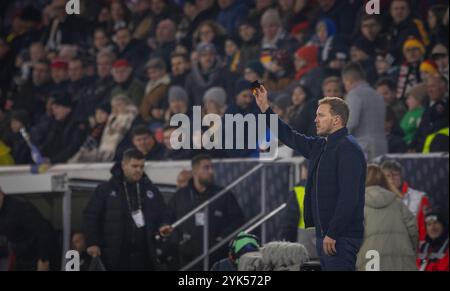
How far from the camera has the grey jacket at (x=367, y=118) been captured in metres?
8.55

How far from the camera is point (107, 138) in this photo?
A: 10.4 meters

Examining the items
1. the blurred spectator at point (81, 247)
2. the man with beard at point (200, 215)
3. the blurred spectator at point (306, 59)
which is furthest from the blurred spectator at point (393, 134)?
the blurred spectator at point (81, 247)

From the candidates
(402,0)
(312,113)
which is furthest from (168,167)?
(402,0)

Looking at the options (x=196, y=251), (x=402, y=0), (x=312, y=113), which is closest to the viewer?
(x=312, y=113)

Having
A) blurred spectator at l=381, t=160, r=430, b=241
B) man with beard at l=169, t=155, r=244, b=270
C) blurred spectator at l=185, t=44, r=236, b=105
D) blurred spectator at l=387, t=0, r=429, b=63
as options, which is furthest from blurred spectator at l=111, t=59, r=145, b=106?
blurred spectator at l=381, t=160, r=430, b=241

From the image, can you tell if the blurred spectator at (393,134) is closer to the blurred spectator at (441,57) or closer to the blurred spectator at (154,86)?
the blurred spectator at (441,57)

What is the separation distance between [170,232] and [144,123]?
1429mm

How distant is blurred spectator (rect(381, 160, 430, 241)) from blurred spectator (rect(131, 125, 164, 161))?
6.90ft

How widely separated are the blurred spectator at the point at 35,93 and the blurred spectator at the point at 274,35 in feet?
7.95

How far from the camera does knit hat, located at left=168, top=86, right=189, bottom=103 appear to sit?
10.0 meters

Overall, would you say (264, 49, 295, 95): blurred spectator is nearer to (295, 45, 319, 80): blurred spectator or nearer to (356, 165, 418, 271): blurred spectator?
(295, 45, 319, 80): blurred spectator

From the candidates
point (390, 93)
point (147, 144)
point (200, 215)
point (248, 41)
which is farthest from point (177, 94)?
point (390, 93)

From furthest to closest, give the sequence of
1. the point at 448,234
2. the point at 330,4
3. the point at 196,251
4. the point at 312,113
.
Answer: the point at 330,4
the point at 196,251
the point at 448,234
the point at 312,113
